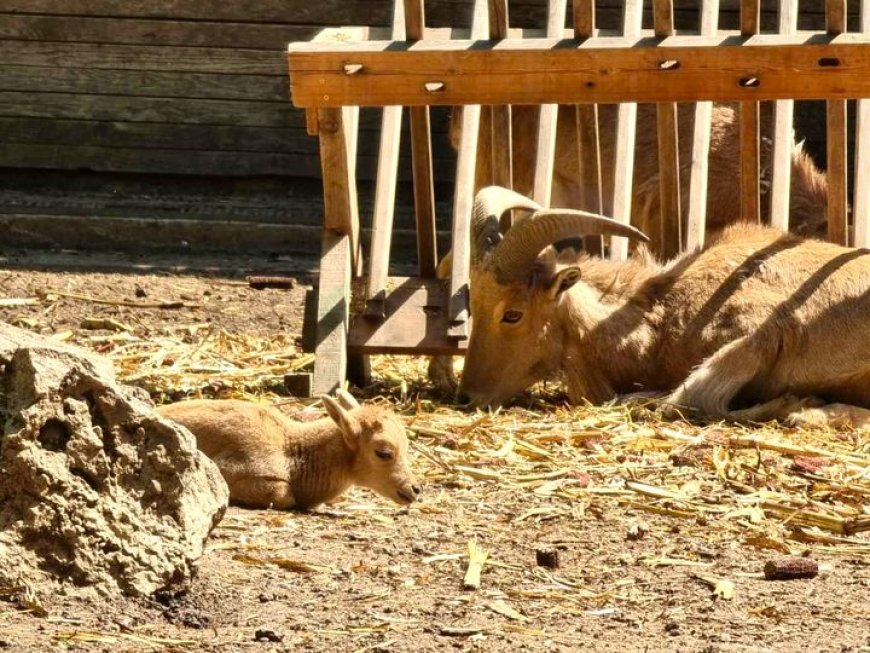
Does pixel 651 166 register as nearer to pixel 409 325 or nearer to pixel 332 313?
pixel 409 325

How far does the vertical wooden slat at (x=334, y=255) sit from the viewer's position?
29.7 ft

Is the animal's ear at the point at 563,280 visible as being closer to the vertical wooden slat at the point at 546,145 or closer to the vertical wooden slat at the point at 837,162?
the vertical wooden slat at the point at 546,145

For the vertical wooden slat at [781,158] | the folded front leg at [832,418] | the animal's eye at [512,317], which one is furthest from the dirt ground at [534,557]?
the vertical wooden slat at [781,158]

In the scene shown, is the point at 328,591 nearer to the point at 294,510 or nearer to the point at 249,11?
the point at 294,510

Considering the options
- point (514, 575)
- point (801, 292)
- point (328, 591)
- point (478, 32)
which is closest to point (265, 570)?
point (328, 591)

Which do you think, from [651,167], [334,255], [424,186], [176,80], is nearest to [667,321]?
[424,186]

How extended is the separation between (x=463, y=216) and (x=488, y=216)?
457 millimetres

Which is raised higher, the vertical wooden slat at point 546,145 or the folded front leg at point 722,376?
the vertical wooden slat at point 546,145

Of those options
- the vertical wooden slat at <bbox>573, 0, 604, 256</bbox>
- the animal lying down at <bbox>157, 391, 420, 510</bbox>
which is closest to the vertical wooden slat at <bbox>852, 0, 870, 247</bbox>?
the vertical wooden slat at <bbox>573, 0, 604, 256</bbox>

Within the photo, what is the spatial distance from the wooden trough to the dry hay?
0.53 m

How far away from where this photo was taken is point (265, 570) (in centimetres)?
577

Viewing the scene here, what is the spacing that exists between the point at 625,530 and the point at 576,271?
2886 mm

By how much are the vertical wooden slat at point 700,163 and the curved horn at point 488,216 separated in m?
1.17

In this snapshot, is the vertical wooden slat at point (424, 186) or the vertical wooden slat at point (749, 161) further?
the vertical wooden slat at point (749, 161)
